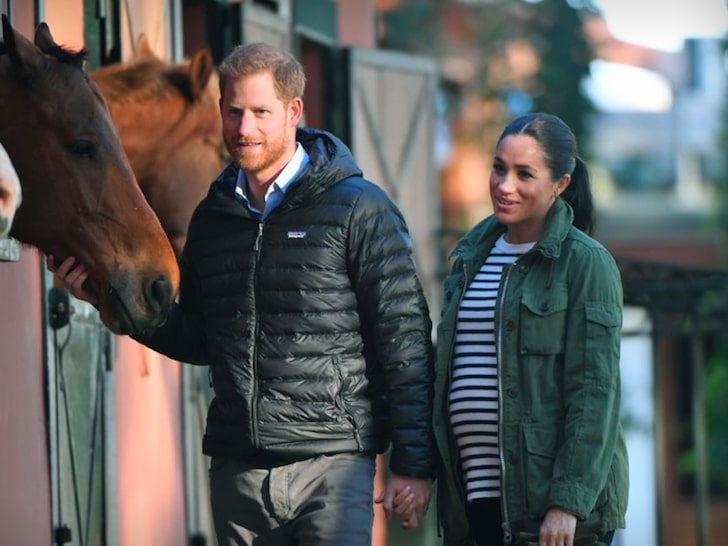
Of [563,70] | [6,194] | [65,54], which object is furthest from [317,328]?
[563,70]

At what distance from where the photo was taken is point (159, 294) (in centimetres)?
470

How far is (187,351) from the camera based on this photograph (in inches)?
187

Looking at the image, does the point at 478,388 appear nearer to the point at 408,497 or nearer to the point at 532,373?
the point at 532,373

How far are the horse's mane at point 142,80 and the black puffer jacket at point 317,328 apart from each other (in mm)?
2677

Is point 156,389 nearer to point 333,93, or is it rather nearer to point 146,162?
point 146,162

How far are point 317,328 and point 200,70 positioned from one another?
11.3 ft

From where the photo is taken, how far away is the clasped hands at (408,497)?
448 centimetres

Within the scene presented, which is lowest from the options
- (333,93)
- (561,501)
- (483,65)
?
(561,501)

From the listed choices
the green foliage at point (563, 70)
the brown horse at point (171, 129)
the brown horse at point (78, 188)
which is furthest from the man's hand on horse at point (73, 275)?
the green foliage at point (563, 70)

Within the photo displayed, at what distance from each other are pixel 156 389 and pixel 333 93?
177 inches

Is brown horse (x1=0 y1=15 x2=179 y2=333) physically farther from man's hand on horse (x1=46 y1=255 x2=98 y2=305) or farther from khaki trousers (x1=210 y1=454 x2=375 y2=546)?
khaki trousers (x1=210 y1=454 x2=375 y2=546)

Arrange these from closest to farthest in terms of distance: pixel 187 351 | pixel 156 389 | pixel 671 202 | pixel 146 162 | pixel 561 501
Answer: pixel 561 501, pixel 187 351, pixel 146 162, pixel 156 389, pixel 671 202

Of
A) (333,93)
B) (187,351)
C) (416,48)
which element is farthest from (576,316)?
(416,48)

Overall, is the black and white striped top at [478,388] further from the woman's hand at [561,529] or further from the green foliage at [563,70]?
the green foliage at [563,70]
